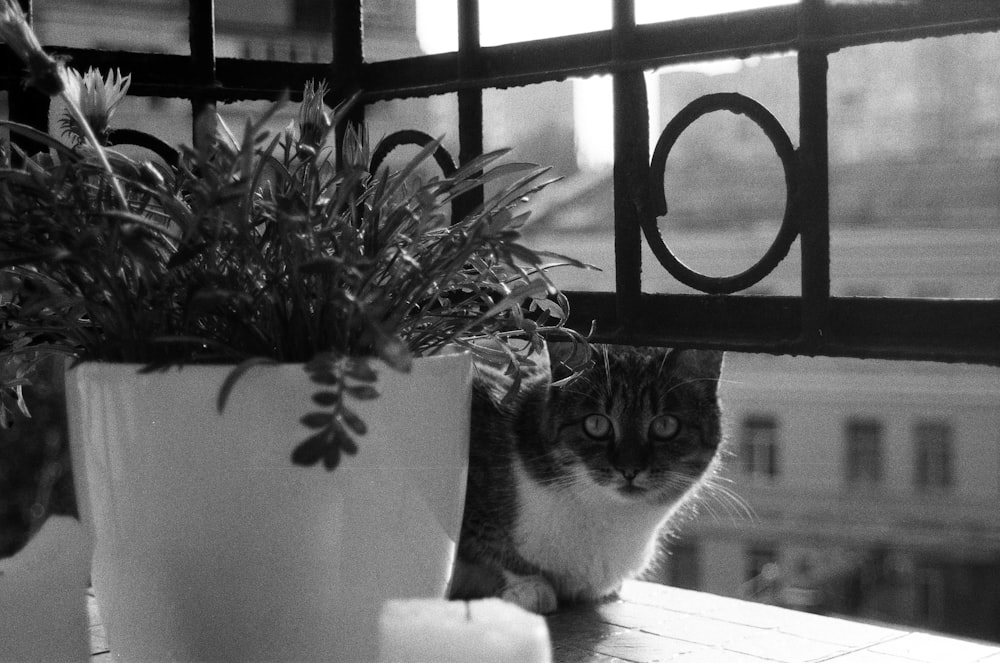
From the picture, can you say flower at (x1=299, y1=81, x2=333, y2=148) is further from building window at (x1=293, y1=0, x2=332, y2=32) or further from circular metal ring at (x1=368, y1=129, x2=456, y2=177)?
building window at (x1=293, y1=0, x2=332, y2=32)

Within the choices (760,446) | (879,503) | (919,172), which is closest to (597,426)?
(919,172)

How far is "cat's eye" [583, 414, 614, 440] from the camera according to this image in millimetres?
939

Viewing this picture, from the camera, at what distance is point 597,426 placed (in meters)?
0.94

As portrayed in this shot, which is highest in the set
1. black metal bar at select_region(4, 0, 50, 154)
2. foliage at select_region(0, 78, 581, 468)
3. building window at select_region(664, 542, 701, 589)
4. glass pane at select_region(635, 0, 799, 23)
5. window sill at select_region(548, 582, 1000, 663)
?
glass pane at select_region(635, 0, 799, 23)

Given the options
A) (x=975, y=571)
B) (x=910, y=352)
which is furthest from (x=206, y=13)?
(x=975, y=571)

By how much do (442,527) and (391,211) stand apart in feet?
0.54

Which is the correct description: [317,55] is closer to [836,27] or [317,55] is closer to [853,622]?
[836,27]

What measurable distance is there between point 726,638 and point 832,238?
0.28 meters

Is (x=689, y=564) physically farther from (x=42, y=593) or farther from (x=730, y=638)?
(x=42, y=593)

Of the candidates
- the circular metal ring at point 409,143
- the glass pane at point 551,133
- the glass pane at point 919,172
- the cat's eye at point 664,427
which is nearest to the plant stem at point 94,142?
the glass pane at point 551,133

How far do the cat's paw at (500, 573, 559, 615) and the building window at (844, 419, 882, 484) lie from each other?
441 inches

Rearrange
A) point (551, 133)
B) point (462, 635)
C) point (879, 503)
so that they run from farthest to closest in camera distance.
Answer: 1. point (879, 503)
2. point (551, 133)
3. point (462, 635)

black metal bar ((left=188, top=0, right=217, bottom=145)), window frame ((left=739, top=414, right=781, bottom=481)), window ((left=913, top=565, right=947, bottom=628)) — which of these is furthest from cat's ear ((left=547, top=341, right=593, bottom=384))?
window ((left=913, top=565, right=947, bottom=628))

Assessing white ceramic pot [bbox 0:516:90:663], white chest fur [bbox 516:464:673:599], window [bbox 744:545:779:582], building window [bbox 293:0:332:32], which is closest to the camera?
white ceramic pot [bbox 0:516:90:663]
